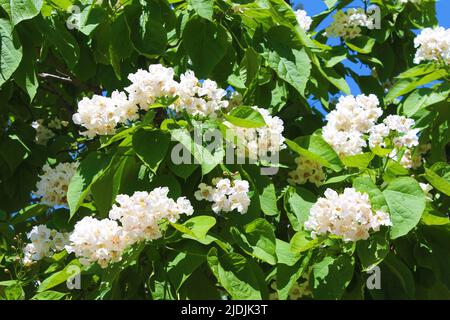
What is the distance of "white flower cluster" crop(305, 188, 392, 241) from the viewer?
215cm

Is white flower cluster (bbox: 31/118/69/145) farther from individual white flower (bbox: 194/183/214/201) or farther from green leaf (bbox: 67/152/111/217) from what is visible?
individual white flower (bbox: 194/183/214/201)

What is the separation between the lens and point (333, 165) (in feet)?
8.05

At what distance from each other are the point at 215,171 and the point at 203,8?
0.48 meters

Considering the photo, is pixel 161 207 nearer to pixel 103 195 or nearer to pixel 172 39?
pixel 103 195

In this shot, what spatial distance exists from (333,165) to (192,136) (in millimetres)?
472

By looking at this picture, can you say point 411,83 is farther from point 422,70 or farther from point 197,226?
point 197,226

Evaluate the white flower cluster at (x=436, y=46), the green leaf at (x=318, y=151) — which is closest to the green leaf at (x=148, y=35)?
the green leaf at (x=318, y=151)

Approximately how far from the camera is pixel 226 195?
2.27m

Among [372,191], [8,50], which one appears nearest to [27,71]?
[8,50]

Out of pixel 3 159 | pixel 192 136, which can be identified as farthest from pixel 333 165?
pixel 3 159

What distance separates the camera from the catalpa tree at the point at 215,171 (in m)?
2.15

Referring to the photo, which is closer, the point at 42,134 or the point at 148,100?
the point at 148,100

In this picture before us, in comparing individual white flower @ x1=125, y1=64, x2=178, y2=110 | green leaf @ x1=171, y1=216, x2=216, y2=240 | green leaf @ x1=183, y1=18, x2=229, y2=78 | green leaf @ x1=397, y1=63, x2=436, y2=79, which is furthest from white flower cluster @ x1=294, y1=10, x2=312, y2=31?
green leaf @ x1=171, y1=216, x2=216, y2=240

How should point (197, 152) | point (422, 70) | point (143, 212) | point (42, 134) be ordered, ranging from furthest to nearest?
point (42, 134) → point (422, 70) → point (197, 152) → point (143, 212)
